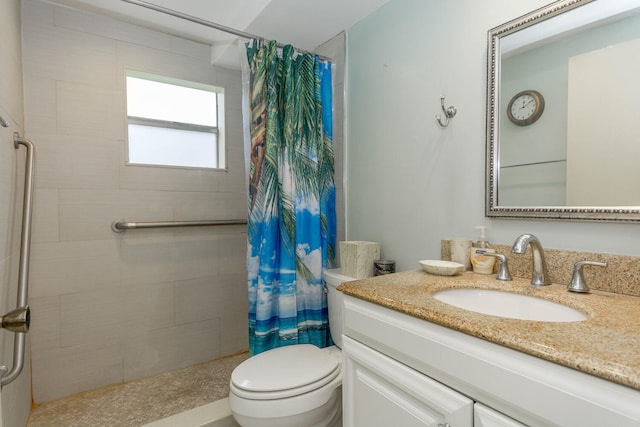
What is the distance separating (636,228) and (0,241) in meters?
2.04

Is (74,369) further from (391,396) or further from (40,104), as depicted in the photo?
(391,396)

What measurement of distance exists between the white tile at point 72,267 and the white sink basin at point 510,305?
1829 mm

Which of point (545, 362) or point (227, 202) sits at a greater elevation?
point (227, 202)

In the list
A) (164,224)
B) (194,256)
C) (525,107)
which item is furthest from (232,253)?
(525,107)

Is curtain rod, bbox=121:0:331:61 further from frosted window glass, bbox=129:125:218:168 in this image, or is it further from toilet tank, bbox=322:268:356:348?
toilet tank, bbox=322:268:356:348

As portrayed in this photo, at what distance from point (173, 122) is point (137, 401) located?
5.54ft

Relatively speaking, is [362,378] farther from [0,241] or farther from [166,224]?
[166,224]

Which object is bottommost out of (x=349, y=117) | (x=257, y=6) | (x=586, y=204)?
(x=586, y=204)

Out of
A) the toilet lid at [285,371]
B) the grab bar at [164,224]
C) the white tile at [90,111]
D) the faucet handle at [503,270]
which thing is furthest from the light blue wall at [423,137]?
the white tile at [90,111]

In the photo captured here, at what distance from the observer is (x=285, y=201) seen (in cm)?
181

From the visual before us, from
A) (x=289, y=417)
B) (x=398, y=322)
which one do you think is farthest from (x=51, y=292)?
(x=398, y=322)

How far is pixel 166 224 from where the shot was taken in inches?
80.5

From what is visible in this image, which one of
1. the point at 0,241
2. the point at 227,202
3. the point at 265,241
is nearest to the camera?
the point at 0,241

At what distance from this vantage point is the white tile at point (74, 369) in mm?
1785
